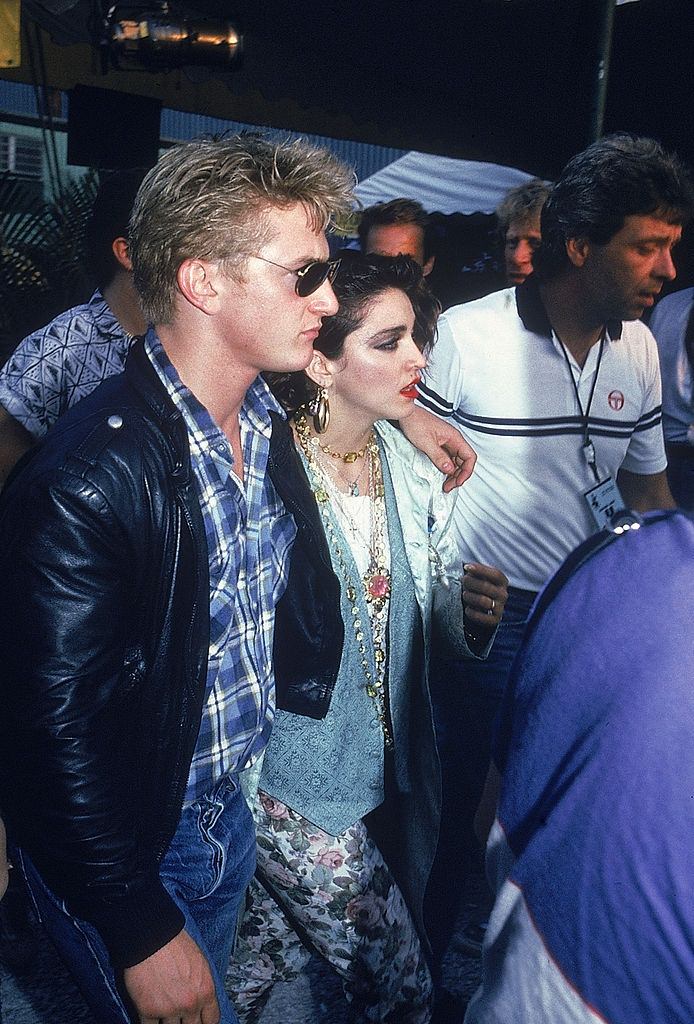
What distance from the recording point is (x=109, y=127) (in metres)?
5.50

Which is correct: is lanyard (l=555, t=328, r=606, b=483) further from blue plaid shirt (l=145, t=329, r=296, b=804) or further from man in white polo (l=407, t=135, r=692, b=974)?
blue plaid shirt (l=145, t=329, r=296, b=804)

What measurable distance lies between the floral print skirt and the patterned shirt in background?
1379 millimetres

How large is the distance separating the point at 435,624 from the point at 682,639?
163 centimetres

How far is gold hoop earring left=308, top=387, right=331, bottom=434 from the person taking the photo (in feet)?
8.23

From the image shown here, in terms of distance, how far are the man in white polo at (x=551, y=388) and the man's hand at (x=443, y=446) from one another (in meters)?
0.36

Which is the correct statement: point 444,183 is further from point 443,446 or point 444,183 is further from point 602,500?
point 443,446

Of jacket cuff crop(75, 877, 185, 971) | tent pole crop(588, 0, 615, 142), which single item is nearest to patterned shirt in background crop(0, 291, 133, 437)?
jacket cuff crop(75, 877, 185, 971)

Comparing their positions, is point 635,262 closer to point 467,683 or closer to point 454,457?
point 454,457

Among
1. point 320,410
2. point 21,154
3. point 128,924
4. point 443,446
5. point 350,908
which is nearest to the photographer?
point 128,924

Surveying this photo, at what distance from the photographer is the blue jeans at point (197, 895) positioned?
165 cm

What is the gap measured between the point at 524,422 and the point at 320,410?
793mm

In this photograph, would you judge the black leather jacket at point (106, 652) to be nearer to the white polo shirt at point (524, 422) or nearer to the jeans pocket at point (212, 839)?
the jeans pocket at point (212, 839)

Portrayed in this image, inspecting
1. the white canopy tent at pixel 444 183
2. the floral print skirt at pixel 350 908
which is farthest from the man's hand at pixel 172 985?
the white canopy tent at pixel 444 183

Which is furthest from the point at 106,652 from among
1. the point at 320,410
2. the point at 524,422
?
the point at 524,422
